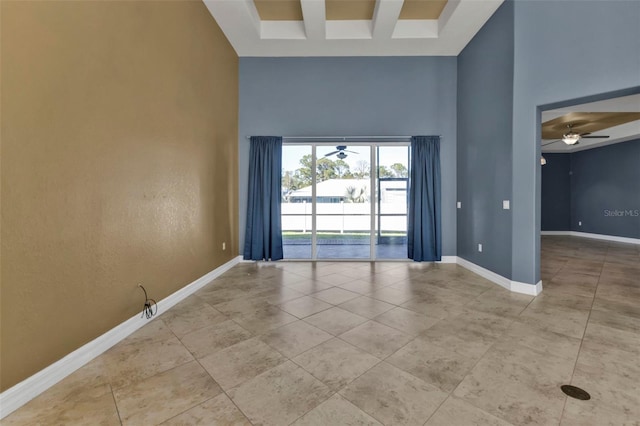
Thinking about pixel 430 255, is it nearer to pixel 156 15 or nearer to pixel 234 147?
pixel 234 147

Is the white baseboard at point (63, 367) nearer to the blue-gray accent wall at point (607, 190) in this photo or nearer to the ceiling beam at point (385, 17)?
→ the ceiling beam at point (385, 17)

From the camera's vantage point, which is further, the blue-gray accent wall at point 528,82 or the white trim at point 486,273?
the white trim at point 486,273

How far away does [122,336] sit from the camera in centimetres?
217

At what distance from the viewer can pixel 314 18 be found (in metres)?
3.73

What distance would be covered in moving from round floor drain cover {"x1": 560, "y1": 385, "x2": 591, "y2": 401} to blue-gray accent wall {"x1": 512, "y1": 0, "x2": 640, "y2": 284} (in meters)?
1.98

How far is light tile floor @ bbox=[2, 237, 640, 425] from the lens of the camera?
139 centimetres

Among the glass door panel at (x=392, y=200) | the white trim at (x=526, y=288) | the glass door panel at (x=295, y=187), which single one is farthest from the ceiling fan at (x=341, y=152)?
the white trim at (x=526, y=288)

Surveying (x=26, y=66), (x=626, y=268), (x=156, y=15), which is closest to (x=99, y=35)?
(x=26, y=66)

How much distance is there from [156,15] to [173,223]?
219 cm

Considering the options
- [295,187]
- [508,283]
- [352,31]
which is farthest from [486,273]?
[352,31]

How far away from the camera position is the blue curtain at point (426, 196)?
181 inches

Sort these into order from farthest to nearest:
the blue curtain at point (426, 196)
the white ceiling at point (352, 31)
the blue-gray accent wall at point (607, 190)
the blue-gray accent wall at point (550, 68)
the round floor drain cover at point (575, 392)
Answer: the blue-gray accent wall at point (607, 190) → the blue curtain at point (426, 196) → the white ceiling at point (352, 31) → the blue-gray accent wall at point (550, 68) → the round floor drain cover at point (575, 392)

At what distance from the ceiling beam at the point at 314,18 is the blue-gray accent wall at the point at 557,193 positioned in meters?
9.29

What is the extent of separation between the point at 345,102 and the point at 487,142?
2489 millimetres
